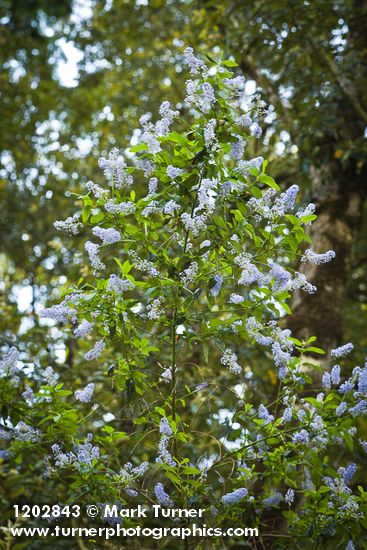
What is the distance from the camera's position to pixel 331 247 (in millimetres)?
3750

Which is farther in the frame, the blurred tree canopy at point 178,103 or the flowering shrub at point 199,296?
the blurred tree canopy at point 178,103

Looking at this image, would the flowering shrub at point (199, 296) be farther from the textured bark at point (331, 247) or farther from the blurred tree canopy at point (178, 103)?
the textured bark at point (331, 247)

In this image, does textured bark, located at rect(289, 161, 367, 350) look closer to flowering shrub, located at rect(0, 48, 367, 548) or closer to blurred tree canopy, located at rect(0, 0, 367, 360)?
blurred tree canopy, located at rect(0, 0, 367, 360)

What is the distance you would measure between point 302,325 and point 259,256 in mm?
1649

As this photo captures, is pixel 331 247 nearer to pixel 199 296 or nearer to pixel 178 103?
pixel 178 103

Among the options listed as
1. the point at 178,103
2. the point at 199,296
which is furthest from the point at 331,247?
the point at 199,296

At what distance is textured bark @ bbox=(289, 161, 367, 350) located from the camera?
351 cm

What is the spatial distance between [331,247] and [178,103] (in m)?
1.39

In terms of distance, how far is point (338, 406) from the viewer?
6.79ft

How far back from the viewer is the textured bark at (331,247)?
3.51m

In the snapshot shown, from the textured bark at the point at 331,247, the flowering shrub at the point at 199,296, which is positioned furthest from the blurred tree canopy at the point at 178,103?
the flowering shrub at the point at 199,296

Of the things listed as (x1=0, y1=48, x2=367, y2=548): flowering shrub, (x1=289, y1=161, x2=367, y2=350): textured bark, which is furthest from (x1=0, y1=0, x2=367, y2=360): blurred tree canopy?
(x1=0, y1=48, x2=367, y2=548): flowering shrub

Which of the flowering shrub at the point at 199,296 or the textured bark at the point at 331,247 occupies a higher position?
the textured bark at the point at 331,247

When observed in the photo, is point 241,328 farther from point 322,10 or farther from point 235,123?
point 322,10
